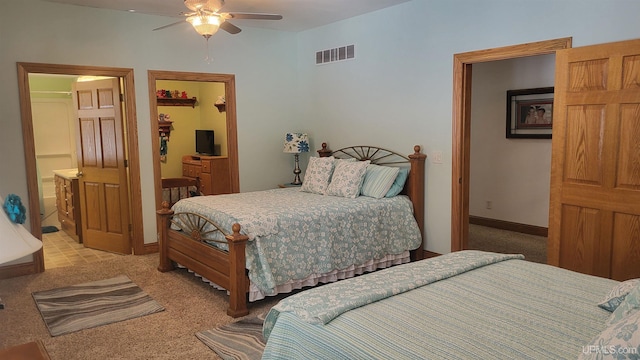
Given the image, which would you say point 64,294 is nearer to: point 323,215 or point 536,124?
point 323,215

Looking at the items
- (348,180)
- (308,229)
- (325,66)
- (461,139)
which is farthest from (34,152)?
(461,139)

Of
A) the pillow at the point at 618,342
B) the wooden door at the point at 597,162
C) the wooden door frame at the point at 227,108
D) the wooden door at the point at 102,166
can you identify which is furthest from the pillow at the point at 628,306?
the wooden door at the point at 102,166

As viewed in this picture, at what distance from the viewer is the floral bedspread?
3.70 m

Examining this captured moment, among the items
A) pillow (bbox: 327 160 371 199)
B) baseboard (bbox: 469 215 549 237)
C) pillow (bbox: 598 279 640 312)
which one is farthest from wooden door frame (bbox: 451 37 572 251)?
pillow (bbox: 598 279 640 312)

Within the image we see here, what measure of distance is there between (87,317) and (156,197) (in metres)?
2.00

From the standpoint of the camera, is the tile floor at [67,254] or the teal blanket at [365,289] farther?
the tile floor at [67,254]

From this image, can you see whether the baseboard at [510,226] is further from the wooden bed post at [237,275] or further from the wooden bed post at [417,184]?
the wooden bed post at [237,275]

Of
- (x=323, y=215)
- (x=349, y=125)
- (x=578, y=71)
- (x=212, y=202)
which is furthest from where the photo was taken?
(x=349, y=125)

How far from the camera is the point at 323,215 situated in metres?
4.07

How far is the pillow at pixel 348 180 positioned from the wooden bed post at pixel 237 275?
1.48 m

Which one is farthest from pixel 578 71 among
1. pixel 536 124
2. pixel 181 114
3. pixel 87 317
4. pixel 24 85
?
pixel 181 114

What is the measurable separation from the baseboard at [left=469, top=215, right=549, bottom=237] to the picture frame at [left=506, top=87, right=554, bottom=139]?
44.4 inches

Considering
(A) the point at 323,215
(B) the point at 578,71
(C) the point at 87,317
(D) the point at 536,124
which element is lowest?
(C) the point at 87,317

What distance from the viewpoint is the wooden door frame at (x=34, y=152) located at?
14.9 feet
